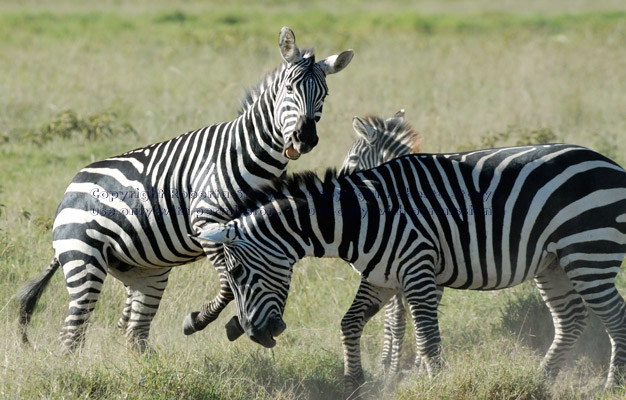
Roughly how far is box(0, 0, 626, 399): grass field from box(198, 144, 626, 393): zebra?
22.5 inches

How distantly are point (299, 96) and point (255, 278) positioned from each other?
4.42 feet

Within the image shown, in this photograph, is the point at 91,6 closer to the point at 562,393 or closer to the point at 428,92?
the point at 428,92

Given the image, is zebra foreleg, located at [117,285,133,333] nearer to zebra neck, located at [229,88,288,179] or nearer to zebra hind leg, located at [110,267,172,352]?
zebra hind leg, located at [110,267,172,352]

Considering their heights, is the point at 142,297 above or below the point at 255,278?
below

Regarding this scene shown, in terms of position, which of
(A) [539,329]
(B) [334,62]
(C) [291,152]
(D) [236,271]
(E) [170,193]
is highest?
(B) [334,62]

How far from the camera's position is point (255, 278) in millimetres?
5406

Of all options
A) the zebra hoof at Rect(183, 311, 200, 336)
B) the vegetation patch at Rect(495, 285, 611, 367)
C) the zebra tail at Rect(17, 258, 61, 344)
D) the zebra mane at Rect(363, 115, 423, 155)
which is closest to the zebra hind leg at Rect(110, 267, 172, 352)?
the zebra tail at Rect(17, 258, 61, 344)

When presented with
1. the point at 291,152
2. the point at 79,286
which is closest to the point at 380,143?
the point at 291,152

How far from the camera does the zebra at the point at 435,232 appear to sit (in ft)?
17.9

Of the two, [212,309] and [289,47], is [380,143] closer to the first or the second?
[289,47]

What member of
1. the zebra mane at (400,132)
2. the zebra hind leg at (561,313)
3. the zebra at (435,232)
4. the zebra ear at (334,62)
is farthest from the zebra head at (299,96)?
the zebra hind leg at (561,313)

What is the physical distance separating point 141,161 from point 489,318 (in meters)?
3.46

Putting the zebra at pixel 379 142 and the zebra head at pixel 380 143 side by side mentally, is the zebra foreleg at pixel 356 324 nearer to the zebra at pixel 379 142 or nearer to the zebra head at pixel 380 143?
the zebra at pixel 379 142

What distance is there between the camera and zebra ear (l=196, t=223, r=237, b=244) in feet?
17.3
